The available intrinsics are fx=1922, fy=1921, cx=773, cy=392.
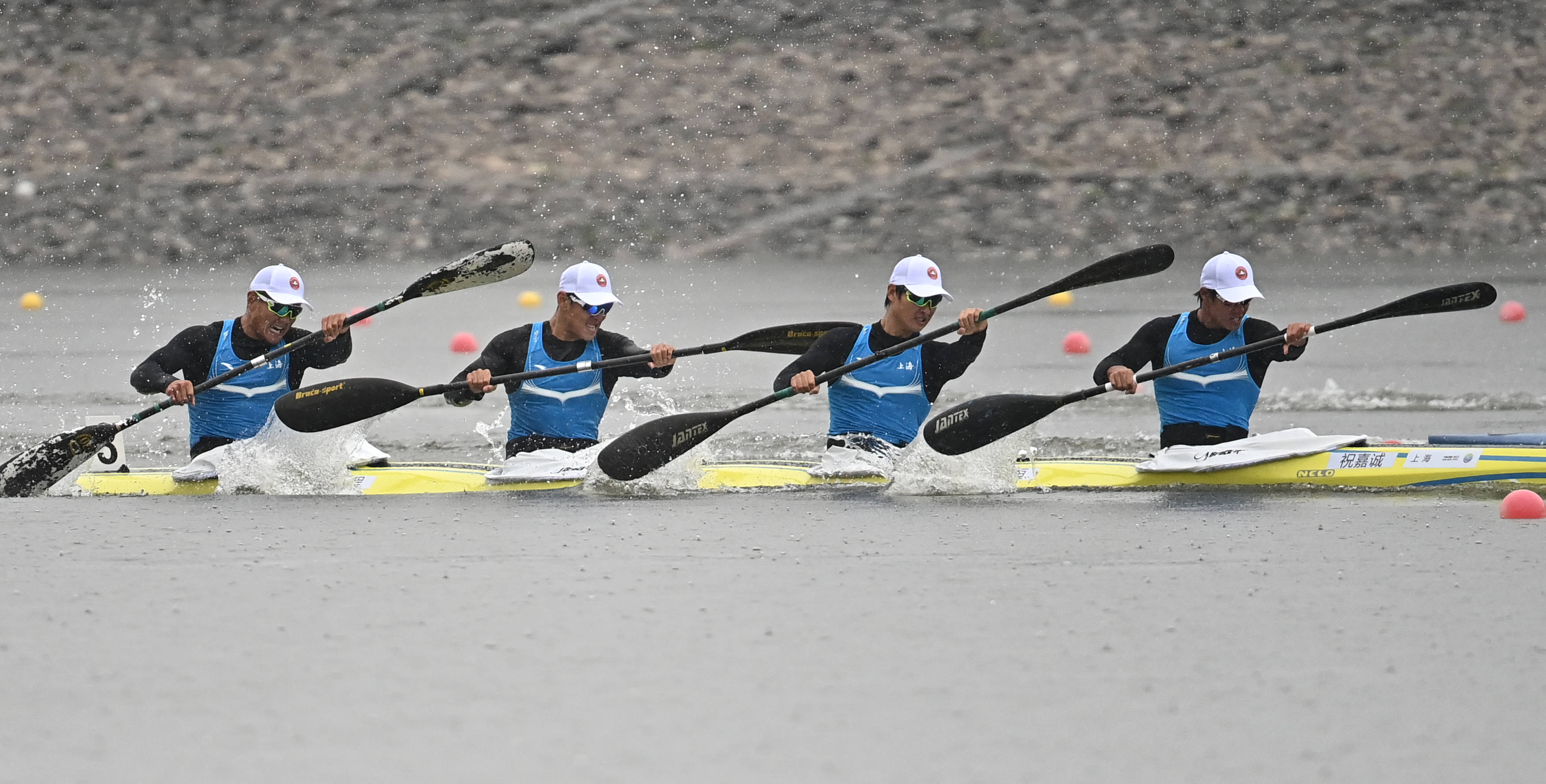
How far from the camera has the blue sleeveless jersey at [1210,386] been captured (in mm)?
9930

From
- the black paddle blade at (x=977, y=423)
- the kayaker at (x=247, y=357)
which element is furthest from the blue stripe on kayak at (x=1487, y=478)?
the kayaker at (x=247, y=357)

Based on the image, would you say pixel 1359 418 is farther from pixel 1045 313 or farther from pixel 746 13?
pixel 746 13

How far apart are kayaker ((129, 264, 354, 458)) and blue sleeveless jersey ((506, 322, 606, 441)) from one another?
1056 millimetres

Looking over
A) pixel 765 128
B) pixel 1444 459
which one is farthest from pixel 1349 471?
pixel 765 128

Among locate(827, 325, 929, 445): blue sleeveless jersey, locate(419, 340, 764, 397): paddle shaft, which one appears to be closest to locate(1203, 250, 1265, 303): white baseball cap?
locate(827, 325, 929, 445): blue sleeveless jersey

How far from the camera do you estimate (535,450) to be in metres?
10.2

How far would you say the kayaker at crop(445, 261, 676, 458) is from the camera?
1016cm

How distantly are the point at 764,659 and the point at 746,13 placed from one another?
25985 mm

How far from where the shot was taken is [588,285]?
1012 cm

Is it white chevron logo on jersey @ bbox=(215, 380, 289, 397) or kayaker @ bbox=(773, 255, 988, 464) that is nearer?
kayaker @ bbox=(773, 255, 988, 464)

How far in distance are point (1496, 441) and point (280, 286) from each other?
640cm

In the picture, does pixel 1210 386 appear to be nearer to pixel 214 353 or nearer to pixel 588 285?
pixel 588 285

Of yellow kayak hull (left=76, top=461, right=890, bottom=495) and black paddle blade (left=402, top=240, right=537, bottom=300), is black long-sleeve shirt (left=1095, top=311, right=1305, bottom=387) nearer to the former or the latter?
yellow kayak hull (left=76, top=461, right=890, bottom=495)

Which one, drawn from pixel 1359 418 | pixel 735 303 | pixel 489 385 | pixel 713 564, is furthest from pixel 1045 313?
pixel 713 564
